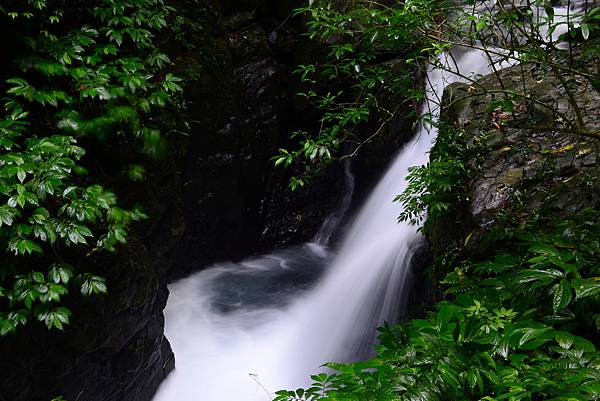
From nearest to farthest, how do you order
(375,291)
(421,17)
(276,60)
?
(421,17) < (375,291) < (276,60)

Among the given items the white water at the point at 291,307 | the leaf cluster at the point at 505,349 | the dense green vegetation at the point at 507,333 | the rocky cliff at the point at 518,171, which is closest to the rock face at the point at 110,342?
the white water at the point at 291,307

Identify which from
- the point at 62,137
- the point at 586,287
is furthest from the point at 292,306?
the point at 586,287

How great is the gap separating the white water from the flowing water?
1 centimetres

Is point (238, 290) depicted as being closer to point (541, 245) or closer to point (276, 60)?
point (276, 60)

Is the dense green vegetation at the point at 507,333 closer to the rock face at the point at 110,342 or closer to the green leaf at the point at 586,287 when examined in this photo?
the green leaf at the point at 586,287

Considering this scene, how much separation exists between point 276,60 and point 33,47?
435cm

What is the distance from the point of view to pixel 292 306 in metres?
6.30

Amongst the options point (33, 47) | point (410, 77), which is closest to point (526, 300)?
point (410, 77)

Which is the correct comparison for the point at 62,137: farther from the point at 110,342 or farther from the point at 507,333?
the point at 507,333

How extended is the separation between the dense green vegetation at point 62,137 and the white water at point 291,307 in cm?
238

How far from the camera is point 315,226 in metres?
8.18

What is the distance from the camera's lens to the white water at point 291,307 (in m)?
5.03

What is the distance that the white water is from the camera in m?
5.03

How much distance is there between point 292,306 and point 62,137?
405 centimetres
